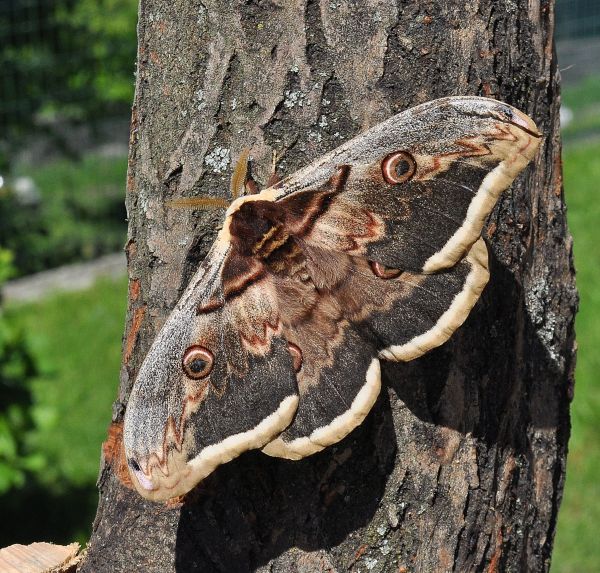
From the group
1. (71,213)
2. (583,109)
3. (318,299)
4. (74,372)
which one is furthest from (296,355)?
(583,109)

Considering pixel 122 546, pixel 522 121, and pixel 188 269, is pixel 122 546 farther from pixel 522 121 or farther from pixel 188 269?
pixel 522 121

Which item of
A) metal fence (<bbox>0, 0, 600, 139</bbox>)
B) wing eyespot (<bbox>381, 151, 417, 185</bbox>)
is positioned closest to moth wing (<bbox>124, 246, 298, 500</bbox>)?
wing eyespot (<bbox>381, 151, 417, 185</bbox>)

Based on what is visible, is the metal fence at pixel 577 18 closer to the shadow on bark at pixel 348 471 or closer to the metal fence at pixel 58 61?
the metal fence at pixel 58 61

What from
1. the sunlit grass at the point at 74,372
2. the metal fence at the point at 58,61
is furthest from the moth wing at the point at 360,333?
the metal fence at the point at 58,61

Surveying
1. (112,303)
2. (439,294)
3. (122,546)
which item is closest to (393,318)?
(439,294)

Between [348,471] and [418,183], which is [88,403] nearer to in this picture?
[348,471]
